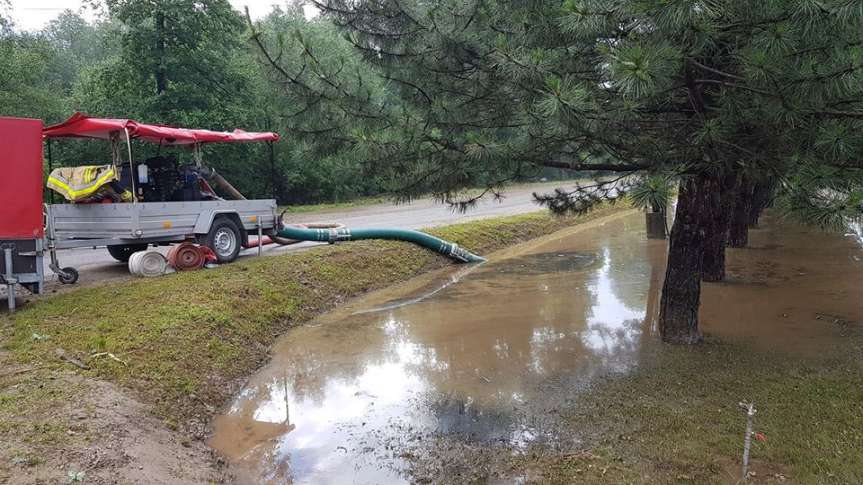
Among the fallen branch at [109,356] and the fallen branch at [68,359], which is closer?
the fallen branch at [68,359]

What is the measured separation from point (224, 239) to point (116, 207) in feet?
6.27

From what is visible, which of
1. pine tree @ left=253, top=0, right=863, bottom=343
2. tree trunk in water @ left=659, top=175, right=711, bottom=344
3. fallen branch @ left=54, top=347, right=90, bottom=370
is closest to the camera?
pine tree @ left=253, top=0, right=863, bottom=343

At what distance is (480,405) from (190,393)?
2.80 m

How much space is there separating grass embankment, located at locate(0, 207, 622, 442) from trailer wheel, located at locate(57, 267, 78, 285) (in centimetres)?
78

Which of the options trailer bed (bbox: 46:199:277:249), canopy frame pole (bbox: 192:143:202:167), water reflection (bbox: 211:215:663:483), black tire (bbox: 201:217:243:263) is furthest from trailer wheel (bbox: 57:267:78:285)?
water reflection (bbox: 211:215:663:483)

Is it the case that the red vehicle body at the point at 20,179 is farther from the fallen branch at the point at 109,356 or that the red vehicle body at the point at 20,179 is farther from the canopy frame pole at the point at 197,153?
the canopy frame pole at the point at 197,153

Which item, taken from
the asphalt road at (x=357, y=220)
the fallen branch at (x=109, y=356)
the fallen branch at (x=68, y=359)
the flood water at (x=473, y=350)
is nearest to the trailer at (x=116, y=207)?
the asphalt road at (x=357, y=220)

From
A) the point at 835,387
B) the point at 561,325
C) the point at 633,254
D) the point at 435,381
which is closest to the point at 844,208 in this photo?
the point at 835,387

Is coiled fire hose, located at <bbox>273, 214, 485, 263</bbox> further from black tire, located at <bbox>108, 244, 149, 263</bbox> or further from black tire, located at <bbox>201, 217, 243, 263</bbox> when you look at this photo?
black tire, located at <bbox>108, 244, 149, 263</bbox>

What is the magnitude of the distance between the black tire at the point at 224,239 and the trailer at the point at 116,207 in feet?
0.06

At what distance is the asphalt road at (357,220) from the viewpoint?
31.8ft

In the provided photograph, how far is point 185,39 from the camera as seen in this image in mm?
20578

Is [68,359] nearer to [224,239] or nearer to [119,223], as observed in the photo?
[119,223]

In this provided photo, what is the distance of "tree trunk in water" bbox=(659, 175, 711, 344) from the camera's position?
675 cm
